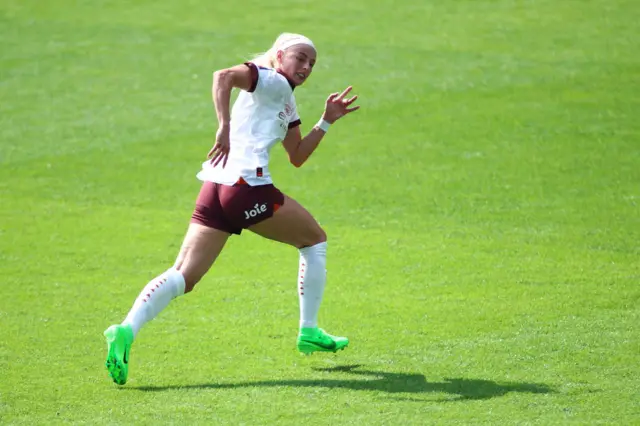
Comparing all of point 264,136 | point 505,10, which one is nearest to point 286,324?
point 264,136

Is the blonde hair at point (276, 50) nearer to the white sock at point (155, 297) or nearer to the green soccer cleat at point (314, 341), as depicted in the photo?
the white sock at point (155, 297)

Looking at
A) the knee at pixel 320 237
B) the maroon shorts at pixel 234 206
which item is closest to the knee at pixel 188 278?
the maroon shorts at pixel 234 206

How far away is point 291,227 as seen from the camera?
6.54 m

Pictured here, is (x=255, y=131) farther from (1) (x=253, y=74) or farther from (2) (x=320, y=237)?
(2) (x=320, y=237)

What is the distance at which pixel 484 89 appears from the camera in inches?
563

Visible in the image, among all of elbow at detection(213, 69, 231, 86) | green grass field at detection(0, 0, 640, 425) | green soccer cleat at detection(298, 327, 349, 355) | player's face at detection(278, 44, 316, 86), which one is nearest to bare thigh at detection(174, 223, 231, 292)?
green grass field at detection(0, 0, 640, 425)

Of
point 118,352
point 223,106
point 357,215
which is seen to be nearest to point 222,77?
point 223,106

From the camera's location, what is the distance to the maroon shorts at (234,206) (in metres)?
6.36

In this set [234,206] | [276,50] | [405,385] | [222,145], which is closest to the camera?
[222,145]

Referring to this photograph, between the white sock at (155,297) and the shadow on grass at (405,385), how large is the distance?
407mm

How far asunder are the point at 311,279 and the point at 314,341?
383 mm

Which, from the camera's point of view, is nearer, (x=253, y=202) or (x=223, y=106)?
(x=223, y=106)

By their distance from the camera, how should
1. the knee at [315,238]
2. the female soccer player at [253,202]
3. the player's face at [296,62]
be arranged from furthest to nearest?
the knee at [315,238]
the player's face at [296,62]
the female soccer player at [253,202]

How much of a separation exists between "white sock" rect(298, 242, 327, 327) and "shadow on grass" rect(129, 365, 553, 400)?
544mm
